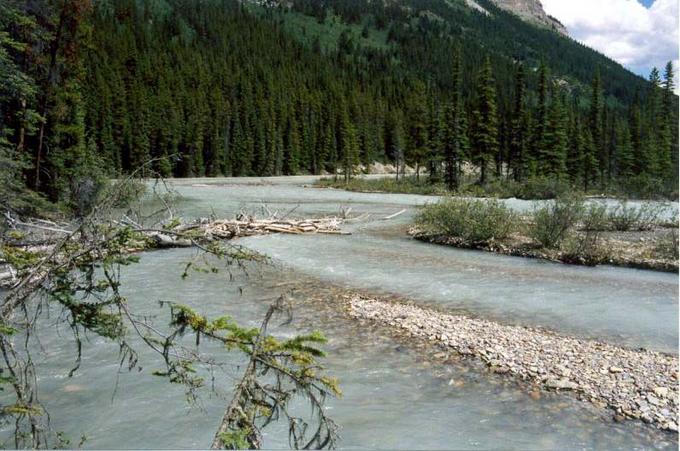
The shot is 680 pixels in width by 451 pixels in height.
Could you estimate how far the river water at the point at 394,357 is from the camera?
19.6 ft

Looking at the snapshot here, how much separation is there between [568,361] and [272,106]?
9224 cm

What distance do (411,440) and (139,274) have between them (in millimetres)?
10582

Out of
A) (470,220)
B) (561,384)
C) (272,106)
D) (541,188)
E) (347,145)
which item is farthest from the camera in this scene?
(272,106)

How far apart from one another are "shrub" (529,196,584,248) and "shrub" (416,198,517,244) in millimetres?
1498

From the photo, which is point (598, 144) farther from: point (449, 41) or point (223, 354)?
point (449, 41)

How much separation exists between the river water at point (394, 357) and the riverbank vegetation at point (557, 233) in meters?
1.12

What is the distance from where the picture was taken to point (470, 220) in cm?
2017

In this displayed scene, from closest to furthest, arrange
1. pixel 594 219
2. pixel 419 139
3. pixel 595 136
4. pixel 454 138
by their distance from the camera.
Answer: pixel 594 219, pixel 454 138, pixel 595 136, pixel 419 139

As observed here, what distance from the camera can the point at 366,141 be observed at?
95000mm

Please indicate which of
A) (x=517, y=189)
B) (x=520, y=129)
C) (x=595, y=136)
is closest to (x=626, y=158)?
(x=595, y=136)

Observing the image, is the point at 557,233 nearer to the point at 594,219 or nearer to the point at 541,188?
the point at 594,219

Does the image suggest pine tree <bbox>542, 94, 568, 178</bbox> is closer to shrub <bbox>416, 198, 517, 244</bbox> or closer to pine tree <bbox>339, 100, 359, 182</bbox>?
pine tree <bbox>339, 100, 359, 182</bbox>

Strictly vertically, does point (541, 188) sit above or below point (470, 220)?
above

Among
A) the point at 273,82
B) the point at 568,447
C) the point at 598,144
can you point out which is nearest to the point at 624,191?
the point at 598,144
